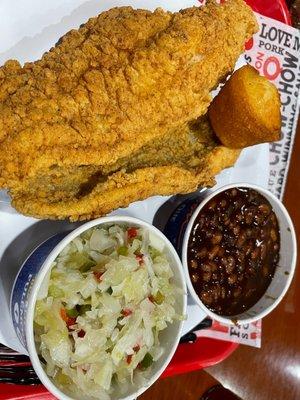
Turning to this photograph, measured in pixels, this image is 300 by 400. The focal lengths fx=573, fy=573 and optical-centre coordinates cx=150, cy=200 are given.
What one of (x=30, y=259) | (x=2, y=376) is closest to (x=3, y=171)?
(x=30, y=259)

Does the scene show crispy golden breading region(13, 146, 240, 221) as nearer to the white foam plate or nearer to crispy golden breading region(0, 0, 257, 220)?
crispy golden breading region(0, 0, 257, 220)

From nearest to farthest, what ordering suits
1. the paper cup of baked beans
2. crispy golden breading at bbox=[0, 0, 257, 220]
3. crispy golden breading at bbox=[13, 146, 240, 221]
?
1. crispy golden breading at bbox=[0, 0, 257, 220]
2. crispy golden breading at bbox=[13, 146, 240, 221]
3. the paper cup of baked beans

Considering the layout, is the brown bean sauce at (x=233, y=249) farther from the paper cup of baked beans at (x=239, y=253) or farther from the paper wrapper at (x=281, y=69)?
the paper wrapper at (x=281, y=69)

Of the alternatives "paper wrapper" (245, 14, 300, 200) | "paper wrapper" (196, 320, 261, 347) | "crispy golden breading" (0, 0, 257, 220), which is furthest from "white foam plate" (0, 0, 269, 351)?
"paper wrapper" (196, 320, 261, 347)

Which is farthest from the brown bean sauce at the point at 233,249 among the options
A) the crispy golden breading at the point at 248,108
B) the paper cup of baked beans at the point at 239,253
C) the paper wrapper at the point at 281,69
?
the paper wrapper at the point at 281,69

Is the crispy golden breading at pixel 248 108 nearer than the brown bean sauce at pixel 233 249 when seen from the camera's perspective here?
Yes
